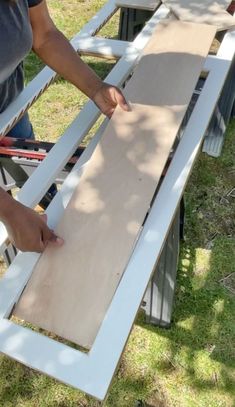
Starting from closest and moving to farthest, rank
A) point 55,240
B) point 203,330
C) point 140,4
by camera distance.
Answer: point 55,240 → point 203,330 → point 140,4

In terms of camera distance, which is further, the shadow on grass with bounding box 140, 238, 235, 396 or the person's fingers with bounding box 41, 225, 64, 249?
the shadow on grass with bounding box 140, 238, 235, 396

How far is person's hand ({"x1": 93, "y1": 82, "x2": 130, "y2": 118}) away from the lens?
1.70 metres

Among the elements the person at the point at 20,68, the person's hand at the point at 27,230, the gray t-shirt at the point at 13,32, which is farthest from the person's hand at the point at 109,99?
the person's hand at the point at 27,230

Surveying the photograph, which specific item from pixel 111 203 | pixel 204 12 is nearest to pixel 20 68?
pixel 111 203

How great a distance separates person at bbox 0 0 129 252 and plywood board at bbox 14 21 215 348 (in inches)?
3.1

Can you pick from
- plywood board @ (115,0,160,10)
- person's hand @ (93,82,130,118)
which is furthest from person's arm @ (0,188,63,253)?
plywood board @ (115,0,160,10)

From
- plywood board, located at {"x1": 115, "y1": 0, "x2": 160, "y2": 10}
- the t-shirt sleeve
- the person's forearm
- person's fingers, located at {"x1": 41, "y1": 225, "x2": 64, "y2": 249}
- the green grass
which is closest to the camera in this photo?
person's fingers, located at {"x1": 41, "y1": 225, "x2": 64, "y2": 249}

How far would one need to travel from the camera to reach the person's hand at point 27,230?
3.93ft

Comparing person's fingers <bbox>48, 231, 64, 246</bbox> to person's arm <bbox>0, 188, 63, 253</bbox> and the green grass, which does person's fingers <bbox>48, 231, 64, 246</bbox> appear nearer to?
person's arm <bbox>0, 188, 63, 253</bbox>

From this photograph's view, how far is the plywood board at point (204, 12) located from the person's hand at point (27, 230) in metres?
1.47

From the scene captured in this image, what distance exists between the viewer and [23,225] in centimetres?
121

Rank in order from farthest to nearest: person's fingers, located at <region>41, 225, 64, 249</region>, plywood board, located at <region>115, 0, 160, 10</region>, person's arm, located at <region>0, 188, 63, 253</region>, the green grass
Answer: plywood board, located at <region>115, 0, 160, 10</region> → the green grass → person's fingers, located at <region>41, 225, 64, 249</region> → person's arm, located at <region>0, 188, 63, 253</region>

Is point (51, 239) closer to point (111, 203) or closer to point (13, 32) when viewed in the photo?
point (111, 203)

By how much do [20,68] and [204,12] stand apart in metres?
1.12
